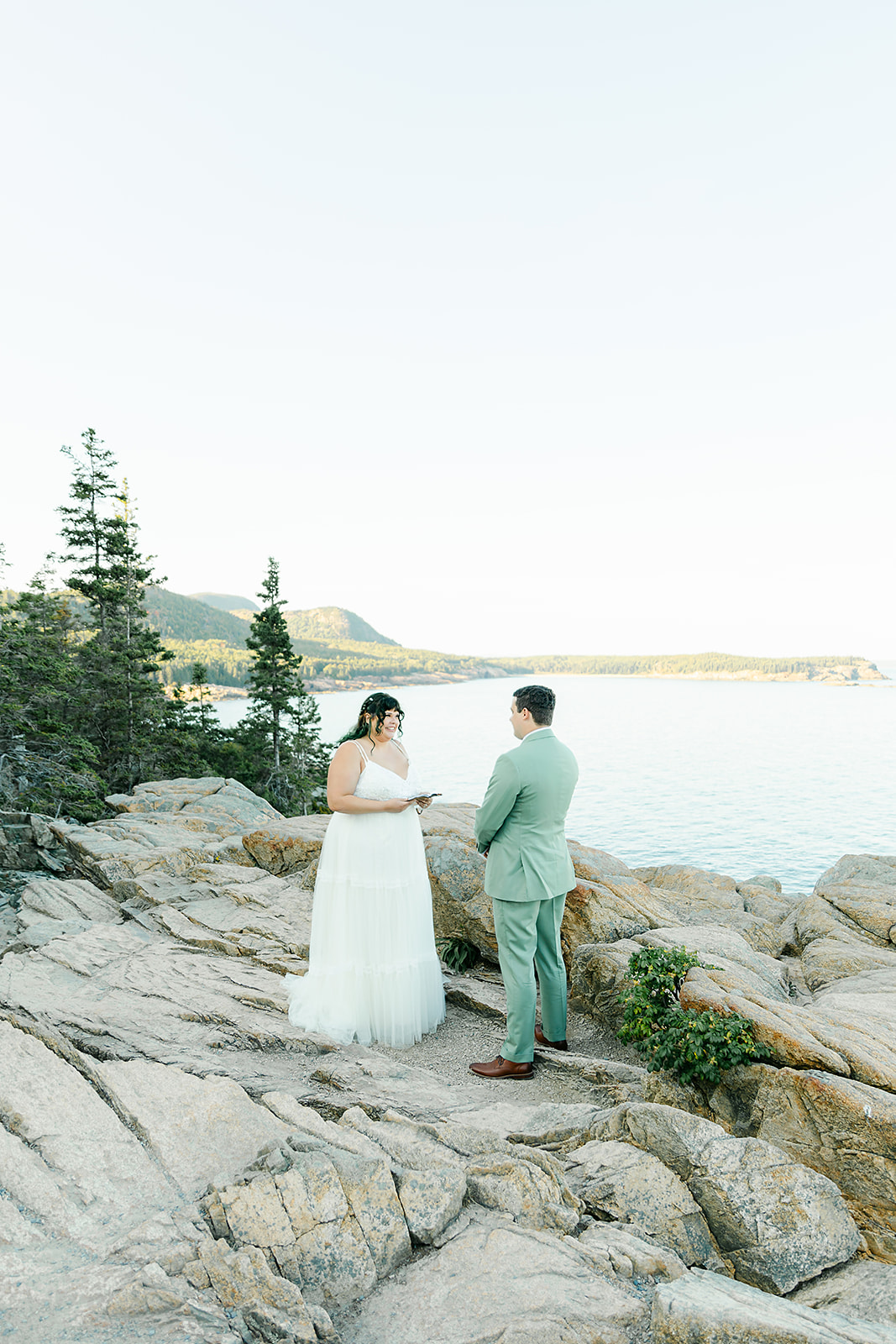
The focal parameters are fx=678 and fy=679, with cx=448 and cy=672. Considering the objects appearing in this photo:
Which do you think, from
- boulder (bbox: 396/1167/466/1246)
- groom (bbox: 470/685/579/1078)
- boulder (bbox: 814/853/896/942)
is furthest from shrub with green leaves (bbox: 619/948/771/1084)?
boulder (bbox: 814/853/896/942)

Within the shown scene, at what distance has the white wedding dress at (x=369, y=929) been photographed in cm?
630

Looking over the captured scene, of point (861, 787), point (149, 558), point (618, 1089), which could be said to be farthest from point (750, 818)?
point (618, 1089)

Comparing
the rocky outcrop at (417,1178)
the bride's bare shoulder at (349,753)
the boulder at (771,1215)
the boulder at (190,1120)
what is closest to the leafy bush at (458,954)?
the rocky outcrop at (417,1178)

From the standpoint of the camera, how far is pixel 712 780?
6519cm

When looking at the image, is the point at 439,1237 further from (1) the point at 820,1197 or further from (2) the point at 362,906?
(2) the point at 362,906

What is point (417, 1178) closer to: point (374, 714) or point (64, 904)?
point (374, 714)

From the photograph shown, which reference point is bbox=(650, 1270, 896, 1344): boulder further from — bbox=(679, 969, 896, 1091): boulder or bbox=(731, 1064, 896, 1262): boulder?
bbox=(679, 969, 896, 1091): boulder

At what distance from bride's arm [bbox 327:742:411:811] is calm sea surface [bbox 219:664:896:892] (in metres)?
Result: 14.3

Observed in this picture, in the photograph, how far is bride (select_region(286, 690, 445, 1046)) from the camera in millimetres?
6277

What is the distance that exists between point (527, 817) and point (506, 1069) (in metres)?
2.16

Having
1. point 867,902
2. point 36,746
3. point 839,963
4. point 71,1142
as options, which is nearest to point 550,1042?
point 71,1142

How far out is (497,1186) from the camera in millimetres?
3869

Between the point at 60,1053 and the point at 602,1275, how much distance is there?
12.6ft

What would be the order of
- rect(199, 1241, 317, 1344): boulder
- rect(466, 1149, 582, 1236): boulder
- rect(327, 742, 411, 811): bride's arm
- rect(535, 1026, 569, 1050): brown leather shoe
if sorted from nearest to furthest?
rect(199, 1241, 317, 1344): boulder, rect(466, 1149, 582, 1236): boulder, rect(327, 742, 411, 811): bride's arm, rect(535, 1026, 569, 1050): brown leather shoe
